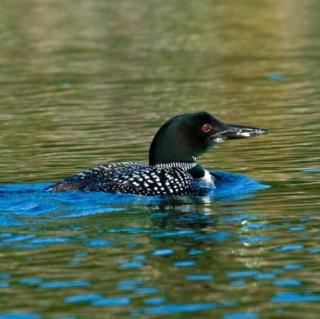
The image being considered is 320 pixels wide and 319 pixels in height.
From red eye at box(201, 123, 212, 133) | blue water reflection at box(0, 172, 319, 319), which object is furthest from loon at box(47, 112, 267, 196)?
blue water reflection at box(0, 172, 319, 319)

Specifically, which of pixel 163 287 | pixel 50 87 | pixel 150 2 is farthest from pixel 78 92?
pixel 150 2

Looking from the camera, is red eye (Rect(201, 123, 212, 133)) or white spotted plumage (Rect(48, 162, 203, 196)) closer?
white spotted plumage (Rect(48, 162, 203, 196))

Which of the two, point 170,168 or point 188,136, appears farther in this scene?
point 188,136

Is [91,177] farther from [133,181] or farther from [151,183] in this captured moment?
[151,183]

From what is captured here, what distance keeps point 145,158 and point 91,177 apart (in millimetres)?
2670

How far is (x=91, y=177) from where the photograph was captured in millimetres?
12195

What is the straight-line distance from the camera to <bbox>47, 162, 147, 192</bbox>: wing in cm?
1203

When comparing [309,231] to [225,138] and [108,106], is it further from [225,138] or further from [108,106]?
[108,106]

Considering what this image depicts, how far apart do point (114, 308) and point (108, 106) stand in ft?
36.1

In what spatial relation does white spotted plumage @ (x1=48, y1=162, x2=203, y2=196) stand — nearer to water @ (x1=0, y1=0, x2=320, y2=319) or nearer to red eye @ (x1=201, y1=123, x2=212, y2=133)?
water @ (x1=0, y1=0, x2=320, y2=319)

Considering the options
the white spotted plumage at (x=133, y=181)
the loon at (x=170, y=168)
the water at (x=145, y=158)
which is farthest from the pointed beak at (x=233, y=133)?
the white spotted plumage at (x=133, y=181)

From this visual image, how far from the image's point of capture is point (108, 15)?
33.4 metres

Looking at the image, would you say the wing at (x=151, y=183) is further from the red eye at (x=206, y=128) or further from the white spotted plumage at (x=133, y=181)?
the red eye at (x=206, y=128)

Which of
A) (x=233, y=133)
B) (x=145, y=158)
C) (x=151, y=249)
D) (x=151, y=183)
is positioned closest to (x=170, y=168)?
(x=151, y=183)
